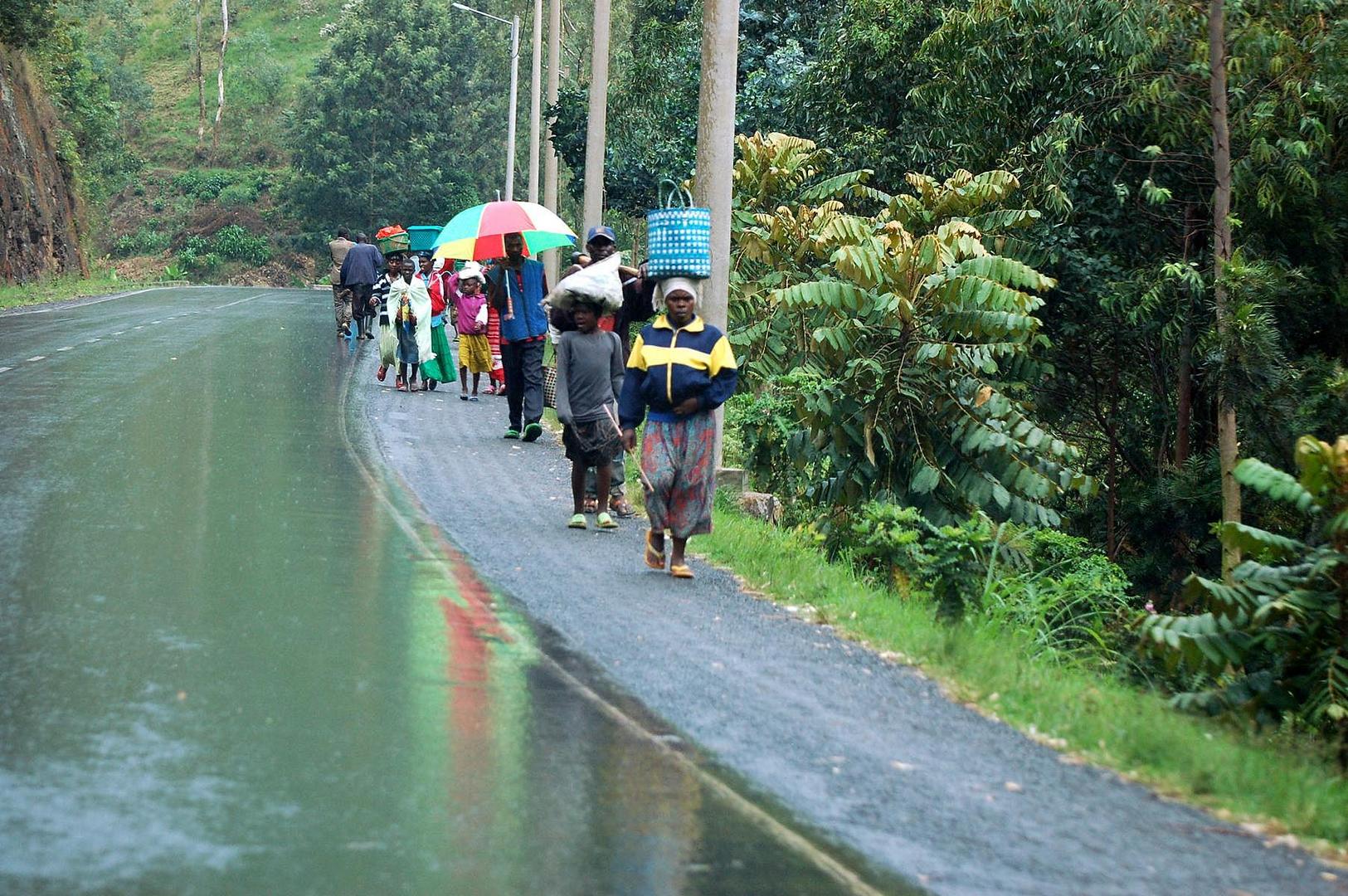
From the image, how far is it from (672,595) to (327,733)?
12.6ft

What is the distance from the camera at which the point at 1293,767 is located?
270 inches

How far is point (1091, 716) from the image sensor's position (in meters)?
7.41

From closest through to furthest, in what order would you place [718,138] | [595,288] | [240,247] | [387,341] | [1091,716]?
[1091,716], [595,288], [718,138], [387,341], [240,247]

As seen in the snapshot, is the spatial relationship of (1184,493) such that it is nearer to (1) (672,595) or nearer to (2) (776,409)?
(2) (776,409)

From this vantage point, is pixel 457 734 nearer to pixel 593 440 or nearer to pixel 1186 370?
pixel 593 440

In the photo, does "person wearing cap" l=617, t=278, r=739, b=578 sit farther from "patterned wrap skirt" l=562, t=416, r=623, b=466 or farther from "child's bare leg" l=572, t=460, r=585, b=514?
"child's bare leg" l=572, t=460, r=585, b=514

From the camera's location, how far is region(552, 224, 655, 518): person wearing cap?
12.4 m

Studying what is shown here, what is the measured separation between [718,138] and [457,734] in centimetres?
875

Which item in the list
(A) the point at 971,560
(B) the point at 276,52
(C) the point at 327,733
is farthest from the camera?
(B) the point at 276,52

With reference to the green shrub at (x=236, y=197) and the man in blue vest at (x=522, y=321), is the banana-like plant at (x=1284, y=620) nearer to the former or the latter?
the man in blue vest at (x=522, y=321)

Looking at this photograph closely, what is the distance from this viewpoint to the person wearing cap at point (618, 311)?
12.4 meters

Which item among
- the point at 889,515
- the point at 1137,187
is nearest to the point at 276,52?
the point at 1137,187

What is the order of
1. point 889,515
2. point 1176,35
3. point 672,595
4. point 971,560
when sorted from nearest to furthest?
point 672,595 < point 971,560 < point 889,515 < point 1176,35

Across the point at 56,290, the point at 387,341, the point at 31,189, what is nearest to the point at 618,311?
the point at 387,341
